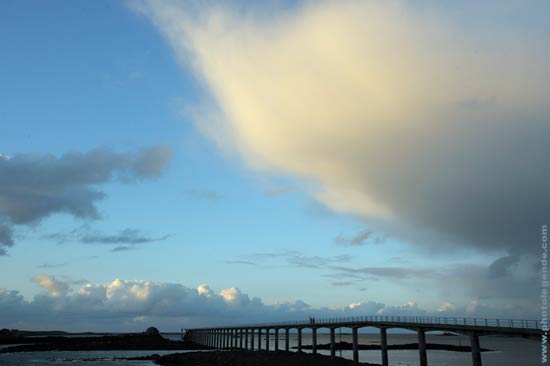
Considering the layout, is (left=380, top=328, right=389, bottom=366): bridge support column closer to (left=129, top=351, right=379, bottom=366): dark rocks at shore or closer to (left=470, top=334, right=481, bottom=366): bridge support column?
(left=129, top=351, right=379, bottom=366): dark rocks at shore

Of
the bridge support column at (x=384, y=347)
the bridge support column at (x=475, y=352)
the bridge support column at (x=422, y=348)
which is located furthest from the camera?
the bridge support column at (x=384, y=347)

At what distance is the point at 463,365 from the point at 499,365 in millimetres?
6627

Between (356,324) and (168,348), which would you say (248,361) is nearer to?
(356,324)

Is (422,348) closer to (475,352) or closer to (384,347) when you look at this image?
(384,347)

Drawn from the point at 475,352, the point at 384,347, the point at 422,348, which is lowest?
the point at 384,347

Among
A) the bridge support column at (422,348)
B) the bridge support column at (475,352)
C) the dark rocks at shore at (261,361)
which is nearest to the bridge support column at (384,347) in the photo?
the dark rocks at shore at (261,361)

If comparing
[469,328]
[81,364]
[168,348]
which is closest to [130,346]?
[168,348]

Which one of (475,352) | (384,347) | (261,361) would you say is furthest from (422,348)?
(261,361)

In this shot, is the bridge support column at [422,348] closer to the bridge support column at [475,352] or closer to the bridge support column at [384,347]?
the bridge support column at [384,347]

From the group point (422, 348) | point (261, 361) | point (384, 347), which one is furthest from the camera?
point (261, 361)

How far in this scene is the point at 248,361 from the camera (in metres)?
72.6

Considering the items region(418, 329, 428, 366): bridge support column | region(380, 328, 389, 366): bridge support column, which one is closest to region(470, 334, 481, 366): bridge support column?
region(418, 329, 428, 366): bridge support column

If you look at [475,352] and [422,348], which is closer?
[475,352]

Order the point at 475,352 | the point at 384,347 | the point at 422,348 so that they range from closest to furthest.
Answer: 1. the point at 475,352
2. the point at 422,348
3. the point at 384,347
